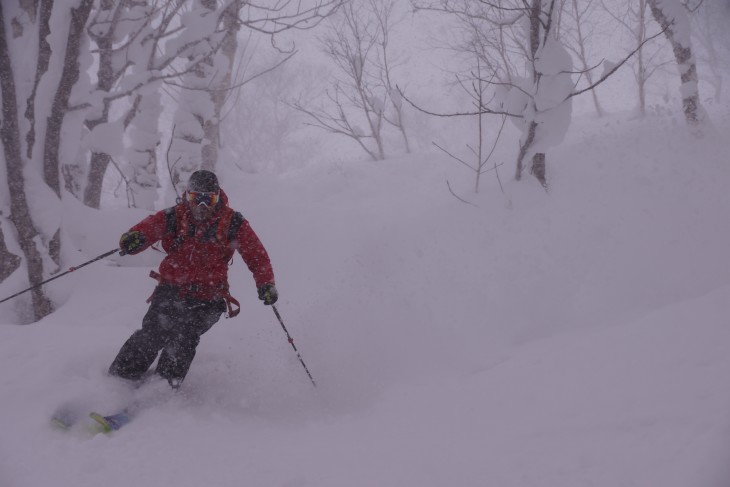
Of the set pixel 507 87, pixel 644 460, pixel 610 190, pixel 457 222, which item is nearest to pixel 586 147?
pixel 610 190

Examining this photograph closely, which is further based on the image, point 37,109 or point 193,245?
point 37,109

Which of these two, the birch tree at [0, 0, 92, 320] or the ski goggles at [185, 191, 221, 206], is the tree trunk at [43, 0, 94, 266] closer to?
the birch tree at [0, 0, 92, 320]

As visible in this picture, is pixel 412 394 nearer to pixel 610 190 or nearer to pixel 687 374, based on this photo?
pixel 687 374

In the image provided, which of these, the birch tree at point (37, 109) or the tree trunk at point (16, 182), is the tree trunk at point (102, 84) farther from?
the tree trunk at point (16, 182)

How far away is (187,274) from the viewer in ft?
11.3

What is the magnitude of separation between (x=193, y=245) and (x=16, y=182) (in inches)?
91.9

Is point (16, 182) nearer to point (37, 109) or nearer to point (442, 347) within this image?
point (37, 109)

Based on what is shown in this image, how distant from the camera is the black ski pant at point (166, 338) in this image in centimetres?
322

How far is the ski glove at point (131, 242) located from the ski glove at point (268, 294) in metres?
1.01

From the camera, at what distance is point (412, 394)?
399 cm

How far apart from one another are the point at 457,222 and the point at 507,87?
2327 mm

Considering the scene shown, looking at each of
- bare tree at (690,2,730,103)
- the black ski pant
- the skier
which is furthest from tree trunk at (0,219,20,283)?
bare tree at (690,2,730,103)

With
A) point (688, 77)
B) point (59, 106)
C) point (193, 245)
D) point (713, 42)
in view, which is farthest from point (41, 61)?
point (713, 42)

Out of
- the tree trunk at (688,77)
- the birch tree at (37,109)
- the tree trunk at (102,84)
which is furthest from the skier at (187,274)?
the tree trunk at (688,77)
